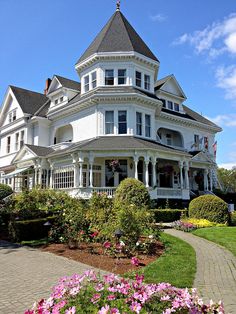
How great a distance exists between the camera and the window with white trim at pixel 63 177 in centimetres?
2521

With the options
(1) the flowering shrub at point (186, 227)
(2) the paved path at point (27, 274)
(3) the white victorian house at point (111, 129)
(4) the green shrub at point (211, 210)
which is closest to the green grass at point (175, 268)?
(2) the paved path at point (27, 274)

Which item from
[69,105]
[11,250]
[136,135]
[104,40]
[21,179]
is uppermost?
[104,40]

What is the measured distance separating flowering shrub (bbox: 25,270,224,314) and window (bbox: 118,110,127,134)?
2247 cm

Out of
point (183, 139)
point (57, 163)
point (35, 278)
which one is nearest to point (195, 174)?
point (183, 139)

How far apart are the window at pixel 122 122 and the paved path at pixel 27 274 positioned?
1618 centimetres

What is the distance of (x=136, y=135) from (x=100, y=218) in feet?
50.7

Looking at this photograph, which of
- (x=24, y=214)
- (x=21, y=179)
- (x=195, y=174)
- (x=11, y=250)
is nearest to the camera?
(x=11, y=250)

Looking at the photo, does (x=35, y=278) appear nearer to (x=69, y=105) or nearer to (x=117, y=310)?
(x=117, y=310)

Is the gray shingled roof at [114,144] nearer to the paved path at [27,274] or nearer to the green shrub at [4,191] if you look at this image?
the green shrub at [4,191]

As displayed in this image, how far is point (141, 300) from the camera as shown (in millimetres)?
3309

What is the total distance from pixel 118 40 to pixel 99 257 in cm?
2360

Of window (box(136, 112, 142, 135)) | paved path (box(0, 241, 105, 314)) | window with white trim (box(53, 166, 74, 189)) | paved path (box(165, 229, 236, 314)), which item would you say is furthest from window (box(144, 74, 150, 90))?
paved path (box(0, 241, 105, 314))

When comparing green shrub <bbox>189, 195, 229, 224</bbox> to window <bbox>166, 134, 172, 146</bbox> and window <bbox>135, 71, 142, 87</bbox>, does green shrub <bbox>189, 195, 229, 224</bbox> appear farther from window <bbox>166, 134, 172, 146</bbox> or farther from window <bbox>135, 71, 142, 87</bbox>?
window <bbox>166, 134, 172, 146</bbox>

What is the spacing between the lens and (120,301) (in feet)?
11.1
